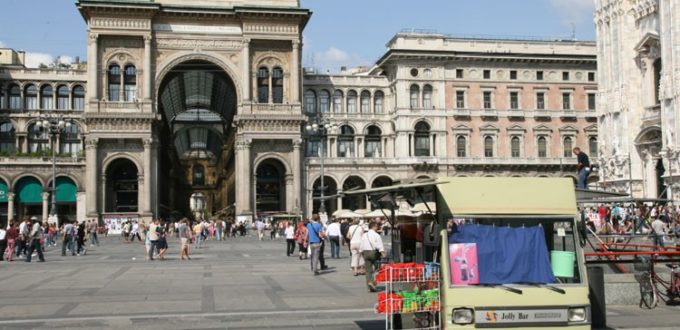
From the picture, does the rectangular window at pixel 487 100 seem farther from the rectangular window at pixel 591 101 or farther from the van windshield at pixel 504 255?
the van windshield at pixel 504 255

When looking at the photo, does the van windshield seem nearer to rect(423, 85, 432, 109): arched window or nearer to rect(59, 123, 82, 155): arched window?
rect(423, 85, 432, 109): arched window

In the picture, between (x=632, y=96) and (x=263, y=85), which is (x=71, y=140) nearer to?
(x=263, y=85)

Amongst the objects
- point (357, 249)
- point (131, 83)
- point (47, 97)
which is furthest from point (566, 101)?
point (357, 249)

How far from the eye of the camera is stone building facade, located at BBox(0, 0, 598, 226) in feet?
231

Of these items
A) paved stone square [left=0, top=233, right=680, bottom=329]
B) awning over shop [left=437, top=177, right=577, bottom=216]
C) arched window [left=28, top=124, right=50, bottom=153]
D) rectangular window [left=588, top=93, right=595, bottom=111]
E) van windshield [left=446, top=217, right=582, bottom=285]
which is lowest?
paved stone square [left=0, top=233, right=680, bottom=329]

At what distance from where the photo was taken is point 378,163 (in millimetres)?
77375

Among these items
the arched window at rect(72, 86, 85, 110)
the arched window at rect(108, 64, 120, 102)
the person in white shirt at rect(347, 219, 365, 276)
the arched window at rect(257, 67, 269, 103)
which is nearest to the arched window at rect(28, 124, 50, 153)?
the arched window at rect(72, 86, 85, 110)

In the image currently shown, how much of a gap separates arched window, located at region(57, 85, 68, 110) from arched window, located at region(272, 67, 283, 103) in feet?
82.0

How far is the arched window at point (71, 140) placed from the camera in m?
84.7

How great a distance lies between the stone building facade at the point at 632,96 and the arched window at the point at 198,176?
100261 mm

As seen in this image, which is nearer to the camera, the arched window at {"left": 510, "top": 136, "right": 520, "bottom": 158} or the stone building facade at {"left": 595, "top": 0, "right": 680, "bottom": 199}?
the stone building facade at {"left": 595, "top": 0, "right": 680, "bottom": 199}

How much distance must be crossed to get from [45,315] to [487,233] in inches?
361

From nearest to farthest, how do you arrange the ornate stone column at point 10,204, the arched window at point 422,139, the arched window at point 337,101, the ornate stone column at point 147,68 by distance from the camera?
the ornate stone column at point 147,68 → the ornate stone column at point 10,204 → the arched window at point 422,139 → the arched window at point 337,101

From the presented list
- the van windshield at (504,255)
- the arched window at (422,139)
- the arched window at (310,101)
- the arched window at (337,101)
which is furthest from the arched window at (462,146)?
the van windshield at (504,255)
